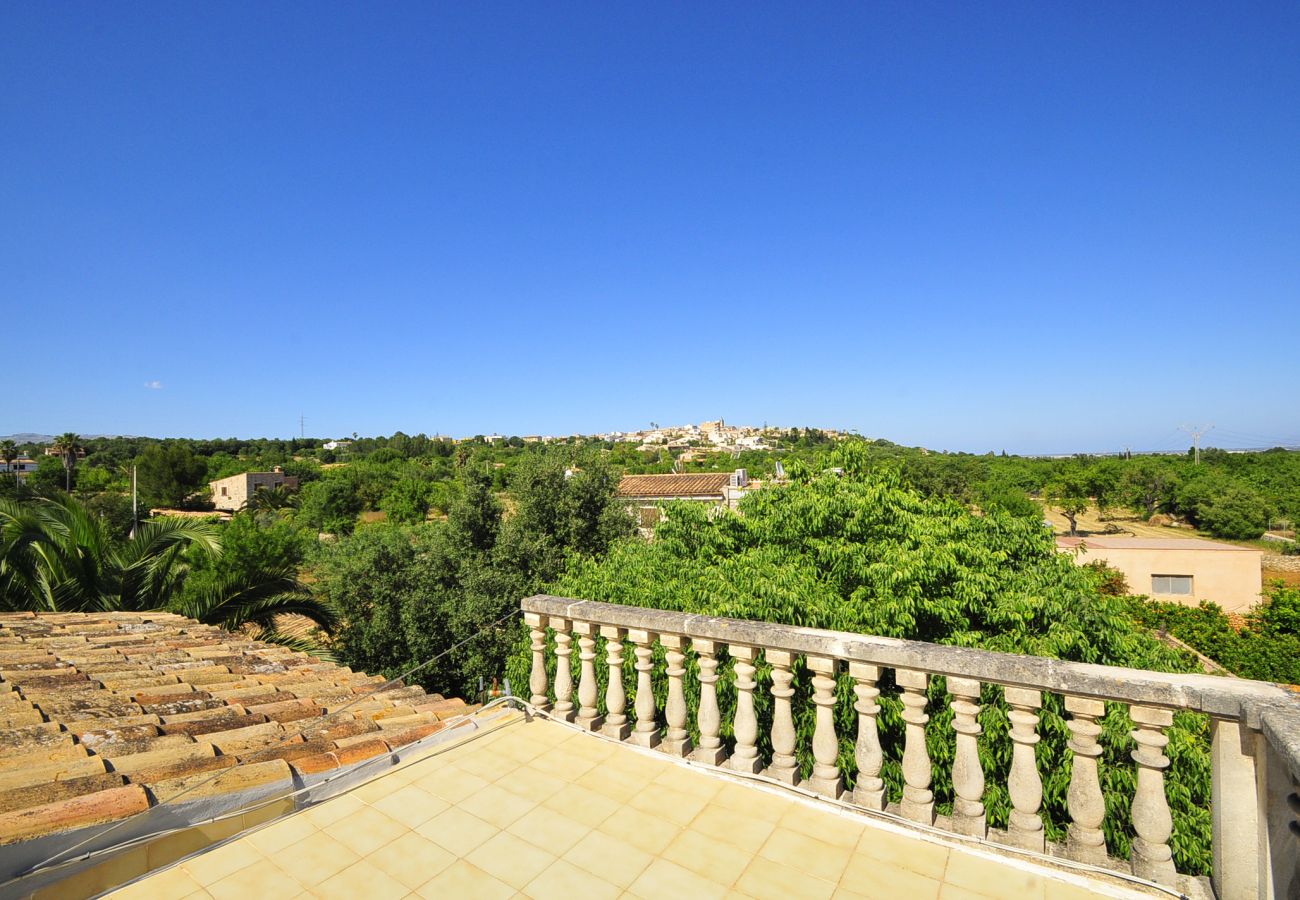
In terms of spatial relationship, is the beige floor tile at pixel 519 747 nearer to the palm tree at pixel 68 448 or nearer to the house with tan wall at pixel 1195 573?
the house with tan wall at pixel 1195 573

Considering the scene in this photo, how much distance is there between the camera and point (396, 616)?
1474 centimetres

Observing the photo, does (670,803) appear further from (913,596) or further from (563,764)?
(913,596)

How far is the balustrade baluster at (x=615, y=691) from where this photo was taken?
3678 millimetres

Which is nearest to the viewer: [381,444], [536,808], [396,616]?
[536,808]

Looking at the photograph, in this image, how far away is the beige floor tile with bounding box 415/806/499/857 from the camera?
2658mm

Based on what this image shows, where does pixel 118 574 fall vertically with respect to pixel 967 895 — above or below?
above

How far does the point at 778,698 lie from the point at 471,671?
11331 millimetres

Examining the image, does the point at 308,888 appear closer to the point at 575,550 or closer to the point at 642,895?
the point at 642,895

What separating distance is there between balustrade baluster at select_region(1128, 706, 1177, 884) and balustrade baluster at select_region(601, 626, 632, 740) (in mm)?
2369

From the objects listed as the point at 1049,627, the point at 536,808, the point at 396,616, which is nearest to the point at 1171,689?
the point at 536,808

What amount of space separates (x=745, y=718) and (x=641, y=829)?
75cm

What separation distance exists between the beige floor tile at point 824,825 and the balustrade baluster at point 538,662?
1.76 meters

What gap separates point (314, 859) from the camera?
255 cm

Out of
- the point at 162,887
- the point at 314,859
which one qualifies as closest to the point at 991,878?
the point at 314,859
